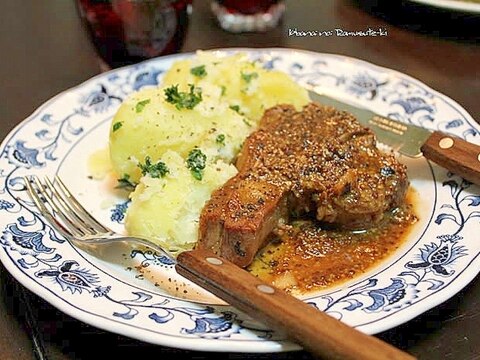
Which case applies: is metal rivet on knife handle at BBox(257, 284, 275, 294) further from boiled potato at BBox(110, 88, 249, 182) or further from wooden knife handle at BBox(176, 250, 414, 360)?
boiled potato at BBox(110, 88, 249, 182)

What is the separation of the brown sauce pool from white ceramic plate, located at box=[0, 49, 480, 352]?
5 centimetres

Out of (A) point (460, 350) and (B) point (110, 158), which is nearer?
(A) point (460, 350)

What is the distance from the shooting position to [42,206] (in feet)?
6.31

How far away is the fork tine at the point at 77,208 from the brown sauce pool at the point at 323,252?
38 cm

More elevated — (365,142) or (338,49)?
(365,142)

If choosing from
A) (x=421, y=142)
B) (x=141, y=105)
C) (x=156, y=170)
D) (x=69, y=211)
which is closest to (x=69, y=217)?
(x=69, y=211)

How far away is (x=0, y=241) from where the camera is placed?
1756 mm

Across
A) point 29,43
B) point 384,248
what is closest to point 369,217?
point 384,248

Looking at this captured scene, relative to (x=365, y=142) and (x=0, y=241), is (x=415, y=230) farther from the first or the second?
(x=0, y=241)

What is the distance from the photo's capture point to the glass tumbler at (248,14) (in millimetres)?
3127

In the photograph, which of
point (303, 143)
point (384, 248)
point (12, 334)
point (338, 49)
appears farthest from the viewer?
point (338, 49)

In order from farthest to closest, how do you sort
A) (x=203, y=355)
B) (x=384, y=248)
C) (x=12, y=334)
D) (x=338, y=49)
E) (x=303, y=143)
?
(x=338, y=49), (x=303, y=143), (x=384, y=248), (x=12, y=334), (x=203, y=355)

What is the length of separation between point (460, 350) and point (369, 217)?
16.9 inches

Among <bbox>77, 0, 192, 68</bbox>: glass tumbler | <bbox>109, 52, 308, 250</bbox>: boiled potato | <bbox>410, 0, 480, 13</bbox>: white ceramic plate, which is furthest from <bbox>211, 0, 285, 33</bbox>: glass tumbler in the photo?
<bbox>109, 52, 308, 250</bbox>: boiled potato
